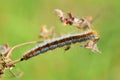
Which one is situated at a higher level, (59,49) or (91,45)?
(59,49)

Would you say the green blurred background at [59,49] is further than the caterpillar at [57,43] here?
Yes

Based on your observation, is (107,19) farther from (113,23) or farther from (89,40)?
(89,40)

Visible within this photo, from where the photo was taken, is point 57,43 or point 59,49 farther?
point 59,49

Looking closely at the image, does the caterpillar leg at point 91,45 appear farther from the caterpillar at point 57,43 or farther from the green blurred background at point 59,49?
the green blurred background at point 59,49

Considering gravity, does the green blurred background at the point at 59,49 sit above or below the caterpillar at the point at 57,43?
above

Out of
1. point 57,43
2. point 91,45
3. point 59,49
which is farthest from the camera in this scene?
point 59,49

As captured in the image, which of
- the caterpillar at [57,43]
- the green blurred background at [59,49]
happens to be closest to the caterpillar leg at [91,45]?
the caterpillar at [57,43]

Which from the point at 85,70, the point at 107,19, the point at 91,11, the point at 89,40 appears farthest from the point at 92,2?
the point at 89,40

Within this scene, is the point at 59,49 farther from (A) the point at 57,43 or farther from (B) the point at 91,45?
(A) the point at 57,43

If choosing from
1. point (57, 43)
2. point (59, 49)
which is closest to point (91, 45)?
point (57, 43)
